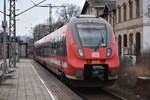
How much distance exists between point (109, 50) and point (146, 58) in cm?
509

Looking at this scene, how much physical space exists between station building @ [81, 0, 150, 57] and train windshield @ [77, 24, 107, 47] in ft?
45.9

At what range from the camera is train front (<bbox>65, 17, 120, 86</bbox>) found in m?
13.4

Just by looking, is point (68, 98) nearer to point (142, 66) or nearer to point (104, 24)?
point (104, 24)

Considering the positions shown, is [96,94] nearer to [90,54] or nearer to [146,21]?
[90,54]

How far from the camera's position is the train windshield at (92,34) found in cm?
1398

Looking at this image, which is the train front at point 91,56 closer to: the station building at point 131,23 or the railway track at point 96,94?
the railway track at point 96,94

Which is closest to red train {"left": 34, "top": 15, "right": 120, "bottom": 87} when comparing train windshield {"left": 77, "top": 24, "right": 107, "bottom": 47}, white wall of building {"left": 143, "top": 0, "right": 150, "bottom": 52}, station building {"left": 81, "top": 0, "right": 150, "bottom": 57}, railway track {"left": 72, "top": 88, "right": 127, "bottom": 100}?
train windshield {"left": 77, "top": 24, "right": 107, "bottom": 47}

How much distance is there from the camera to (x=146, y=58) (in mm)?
18344

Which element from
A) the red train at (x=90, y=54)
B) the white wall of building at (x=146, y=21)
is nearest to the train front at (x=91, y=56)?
the red train at (x=90, y=54)

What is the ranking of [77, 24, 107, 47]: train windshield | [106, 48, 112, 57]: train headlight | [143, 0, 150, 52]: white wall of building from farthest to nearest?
1. [143, 0, 150, 52]: white wall of building
2. [77, 24, 107, 47]: train windshield
3. [106, 48, 112, 57]: train headlight

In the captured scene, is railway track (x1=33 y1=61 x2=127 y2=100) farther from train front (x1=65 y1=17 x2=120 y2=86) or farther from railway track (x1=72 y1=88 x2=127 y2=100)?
train front (x1=65 y1=17 x2=120 y2=86)

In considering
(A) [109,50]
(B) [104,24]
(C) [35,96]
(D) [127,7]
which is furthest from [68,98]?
(D) [127,7]

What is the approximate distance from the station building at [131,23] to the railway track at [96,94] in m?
13.4

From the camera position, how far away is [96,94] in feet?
46.3
